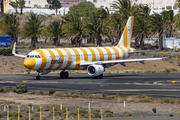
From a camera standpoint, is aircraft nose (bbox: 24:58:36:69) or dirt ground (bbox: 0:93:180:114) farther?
aircraft nose (bbox: 24:58:36:69)

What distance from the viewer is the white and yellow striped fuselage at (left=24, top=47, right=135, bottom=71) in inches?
1921

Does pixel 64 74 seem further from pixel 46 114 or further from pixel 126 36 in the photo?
pixel 46 114

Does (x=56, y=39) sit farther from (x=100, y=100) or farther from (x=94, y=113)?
(x=94, y=113)

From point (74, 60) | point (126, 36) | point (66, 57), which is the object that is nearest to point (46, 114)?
point (66, 57)

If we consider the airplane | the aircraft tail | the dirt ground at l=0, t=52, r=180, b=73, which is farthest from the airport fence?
the dirt ground at l=0, t=52, r=180, b=73

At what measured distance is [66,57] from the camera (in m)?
51.9

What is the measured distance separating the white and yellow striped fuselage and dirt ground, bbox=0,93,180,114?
48.2 feet

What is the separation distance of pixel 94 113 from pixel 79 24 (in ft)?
230

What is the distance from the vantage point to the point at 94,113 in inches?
989

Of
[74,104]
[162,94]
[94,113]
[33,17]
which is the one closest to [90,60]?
[162,94]

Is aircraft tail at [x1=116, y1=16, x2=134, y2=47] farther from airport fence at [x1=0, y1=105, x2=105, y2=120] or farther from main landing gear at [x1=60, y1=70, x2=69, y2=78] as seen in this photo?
airport fence at [x1=0, y1=105, x2=105, y2=120]

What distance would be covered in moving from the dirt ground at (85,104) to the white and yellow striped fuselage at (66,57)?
14679 mm

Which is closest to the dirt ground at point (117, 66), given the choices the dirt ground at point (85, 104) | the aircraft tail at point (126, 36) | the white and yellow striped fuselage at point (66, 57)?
the aircraft tail at point (126, 36)

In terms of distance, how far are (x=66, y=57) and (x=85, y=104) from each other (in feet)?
74.3
